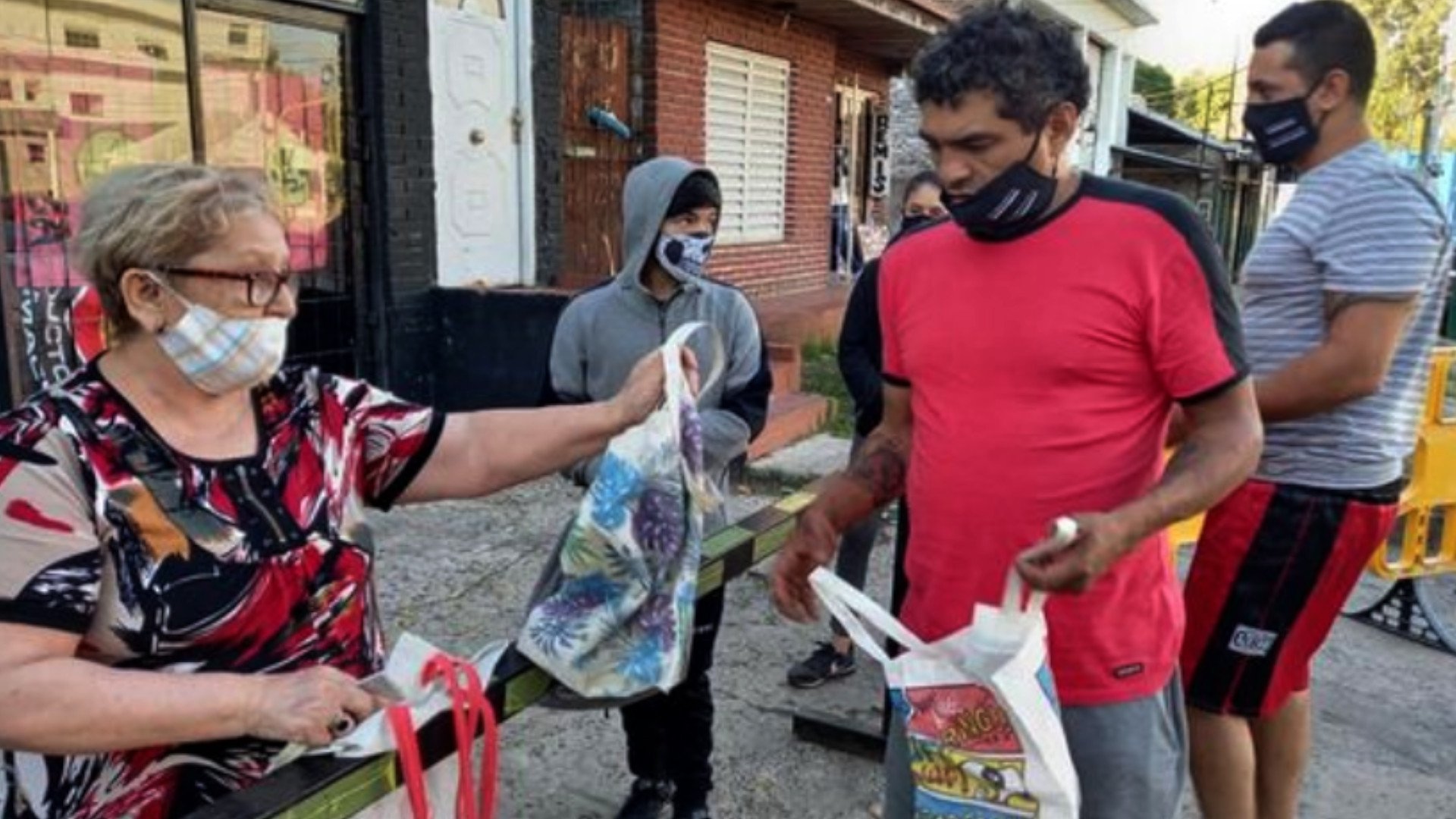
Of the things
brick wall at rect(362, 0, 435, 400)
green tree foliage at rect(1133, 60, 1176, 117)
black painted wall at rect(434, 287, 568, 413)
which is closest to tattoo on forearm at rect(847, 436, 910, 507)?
black painted wall at rect(434, 287, 568, 413)

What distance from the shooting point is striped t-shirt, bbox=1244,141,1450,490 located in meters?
2.18

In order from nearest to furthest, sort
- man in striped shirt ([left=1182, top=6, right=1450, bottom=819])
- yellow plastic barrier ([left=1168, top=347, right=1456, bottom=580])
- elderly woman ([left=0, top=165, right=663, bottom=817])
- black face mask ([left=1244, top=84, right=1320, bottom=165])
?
elderly woman ([left=0, top=165, right=663, bottom=817]) → man in striped shirt ([left=1182, top=6, right=1450, bottom=819]) → black face mask ([left=1244, top=84, right=1320, bottom=165]) → yellow plastic barrier ([left=1168, top=347, right=1456, bottom=580])

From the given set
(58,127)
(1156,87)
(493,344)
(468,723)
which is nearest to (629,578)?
(468,723)

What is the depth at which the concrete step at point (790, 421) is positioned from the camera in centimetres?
668

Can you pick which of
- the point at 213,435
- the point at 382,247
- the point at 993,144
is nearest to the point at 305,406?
the point at 213,435

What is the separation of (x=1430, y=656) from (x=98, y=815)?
479cm

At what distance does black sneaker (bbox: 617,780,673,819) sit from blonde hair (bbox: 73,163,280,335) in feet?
6.34

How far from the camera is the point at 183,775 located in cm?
159

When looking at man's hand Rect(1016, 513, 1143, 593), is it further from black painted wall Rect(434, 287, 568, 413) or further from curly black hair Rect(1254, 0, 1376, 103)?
black painted wall Rect(434, 287, 568, 413)

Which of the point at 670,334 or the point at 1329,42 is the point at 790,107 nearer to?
the point at 670,334

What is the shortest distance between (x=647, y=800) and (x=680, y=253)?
4.87 ft

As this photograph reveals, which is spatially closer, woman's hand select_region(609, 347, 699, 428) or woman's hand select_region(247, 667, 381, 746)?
woman's hand select_region(247, 667, 381, 746)

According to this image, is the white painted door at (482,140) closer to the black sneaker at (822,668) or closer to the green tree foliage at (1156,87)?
the black sneaker at (822,668)

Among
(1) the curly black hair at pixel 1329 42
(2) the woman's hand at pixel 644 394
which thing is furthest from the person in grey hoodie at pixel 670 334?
(1) the curly black hair at pixel 1329 42
